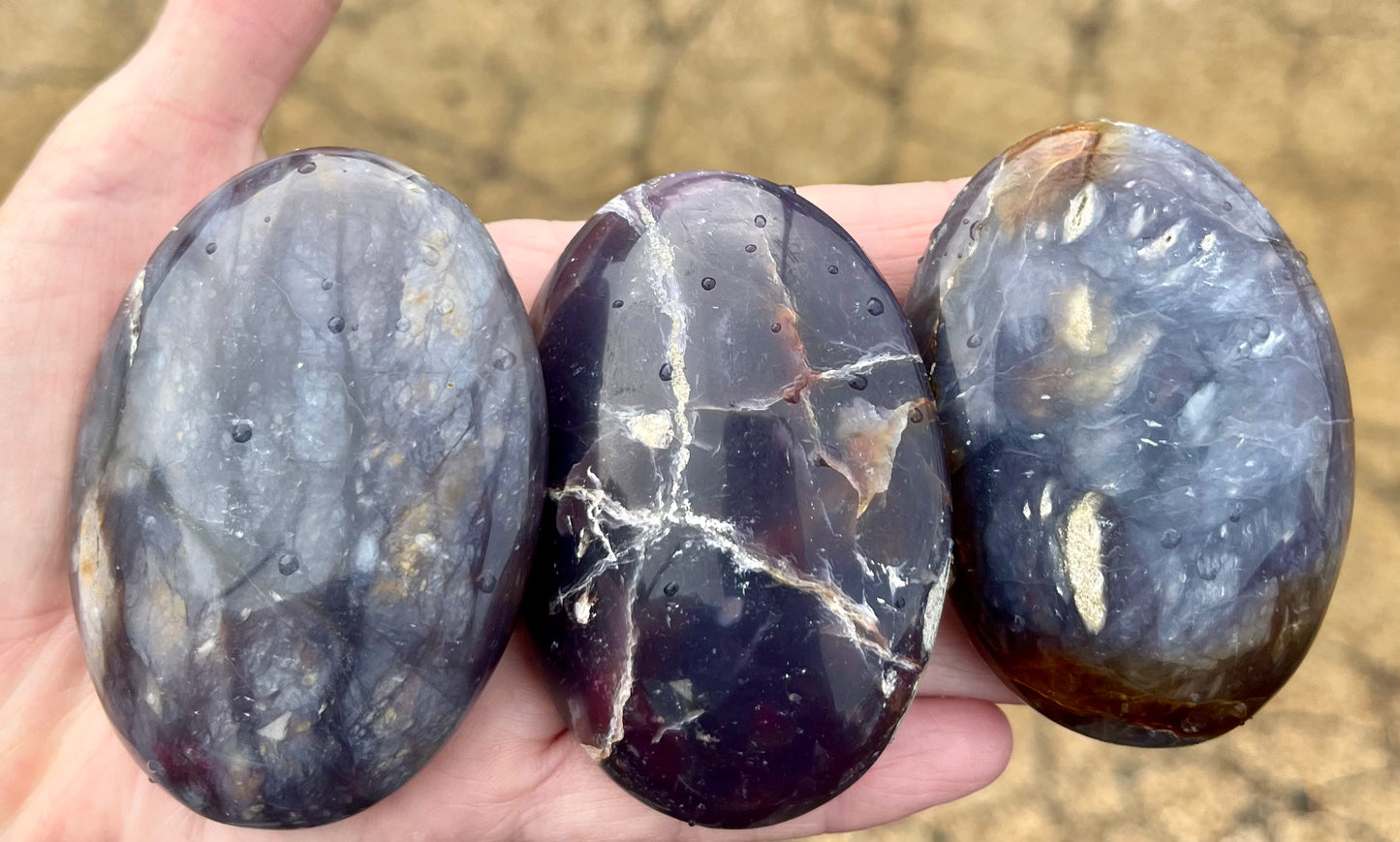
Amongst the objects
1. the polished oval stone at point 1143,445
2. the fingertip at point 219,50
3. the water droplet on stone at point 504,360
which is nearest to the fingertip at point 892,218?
the polished oval stone at point 1143,445

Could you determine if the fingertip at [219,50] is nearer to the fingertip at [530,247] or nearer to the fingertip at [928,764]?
the fingertip at [530,247]

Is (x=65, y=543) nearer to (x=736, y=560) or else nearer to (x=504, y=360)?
(x=504, y=360)

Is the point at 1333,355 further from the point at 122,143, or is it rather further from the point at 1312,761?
the point at 122,143

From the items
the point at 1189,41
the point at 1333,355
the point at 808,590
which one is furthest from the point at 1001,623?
the point at 1189,41

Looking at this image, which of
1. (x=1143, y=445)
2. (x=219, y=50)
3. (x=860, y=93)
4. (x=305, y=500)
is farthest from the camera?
(x=860, y=93)

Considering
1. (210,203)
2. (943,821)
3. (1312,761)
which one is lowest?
(943,821)

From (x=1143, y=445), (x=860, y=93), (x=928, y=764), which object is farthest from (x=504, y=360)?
(x=860, y=93)
